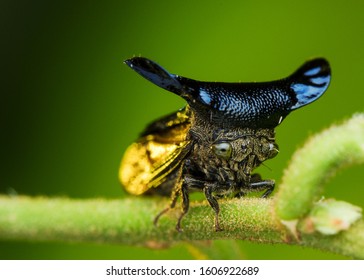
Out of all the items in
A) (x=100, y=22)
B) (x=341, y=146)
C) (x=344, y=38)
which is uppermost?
(x=100, y=22)

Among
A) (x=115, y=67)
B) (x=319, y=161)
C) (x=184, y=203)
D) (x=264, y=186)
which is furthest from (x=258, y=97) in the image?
(x=115, y=67)

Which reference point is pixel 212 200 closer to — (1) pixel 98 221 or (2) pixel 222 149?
(2) pixel 222 149

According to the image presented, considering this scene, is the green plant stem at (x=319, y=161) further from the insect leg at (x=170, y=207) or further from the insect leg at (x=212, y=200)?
the insect leg at (x=170, y=207)

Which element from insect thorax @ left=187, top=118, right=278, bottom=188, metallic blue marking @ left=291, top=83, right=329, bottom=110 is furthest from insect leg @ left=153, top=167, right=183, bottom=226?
metallic blue marking @ left=291, top=83, right=329, bottom=110

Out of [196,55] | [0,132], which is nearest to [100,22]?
[196,55]

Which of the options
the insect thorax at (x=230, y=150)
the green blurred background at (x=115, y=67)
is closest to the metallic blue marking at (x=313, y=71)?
the insect thorax at (x=230, y=150)
